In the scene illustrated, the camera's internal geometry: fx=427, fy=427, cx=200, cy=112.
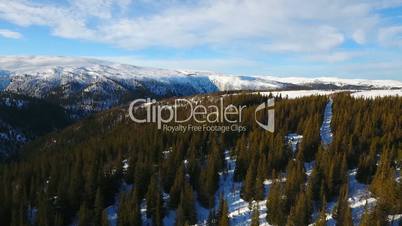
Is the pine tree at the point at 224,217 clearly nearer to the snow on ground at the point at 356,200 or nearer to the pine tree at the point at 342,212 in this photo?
the snow on ground at the point at 356,200

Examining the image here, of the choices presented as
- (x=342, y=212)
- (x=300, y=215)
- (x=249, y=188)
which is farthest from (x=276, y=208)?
(x=342, y=212)

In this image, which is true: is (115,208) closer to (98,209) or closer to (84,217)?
(98,209)

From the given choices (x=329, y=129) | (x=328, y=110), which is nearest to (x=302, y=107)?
(x=328, y=110)

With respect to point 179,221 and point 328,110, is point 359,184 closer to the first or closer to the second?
point 179,221

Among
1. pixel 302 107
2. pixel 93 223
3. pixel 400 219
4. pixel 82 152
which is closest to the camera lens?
pixel 400 219

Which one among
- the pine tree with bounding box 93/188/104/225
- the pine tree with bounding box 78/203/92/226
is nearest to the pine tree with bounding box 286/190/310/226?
the pine tree with bounding box 93/188/104/225
